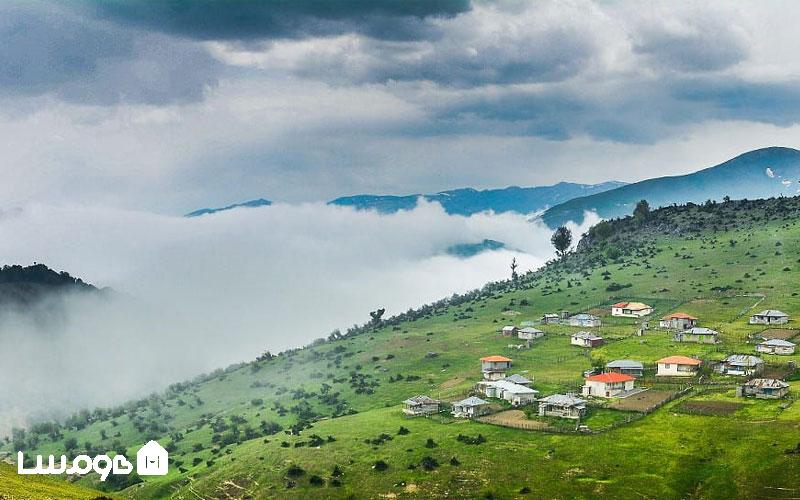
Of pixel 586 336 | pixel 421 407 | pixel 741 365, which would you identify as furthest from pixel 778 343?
pixel 421 407

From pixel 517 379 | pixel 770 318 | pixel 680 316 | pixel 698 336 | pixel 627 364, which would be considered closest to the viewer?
pixel 627 364

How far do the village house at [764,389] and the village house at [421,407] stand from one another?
4932cm

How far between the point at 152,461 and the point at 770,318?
12745cm

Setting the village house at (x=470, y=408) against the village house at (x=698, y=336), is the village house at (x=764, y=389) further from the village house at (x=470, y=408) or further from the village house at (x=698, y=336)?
the village house at (x=470, y=408)

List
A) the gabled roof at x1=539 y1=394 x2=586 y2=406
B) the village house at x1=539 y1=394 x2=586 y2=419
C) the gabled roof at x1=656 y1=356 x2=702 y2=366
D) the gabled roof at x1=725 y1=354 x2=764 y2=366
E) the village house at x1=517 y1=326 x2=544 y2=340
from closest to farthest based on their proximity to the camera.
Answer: the village house at x1=539 y1=394 x2=586 y2=419 → the gabled roof at x1=539 y1=394 x2=586 y2=406 → the gabled roof at x1=725 y1=354 x2=764 y2=366 → the gabled roof at x1=656 y1=356 x2=702 y2=366 → the village house at x1=517 y1=326 x2=544 y2=340

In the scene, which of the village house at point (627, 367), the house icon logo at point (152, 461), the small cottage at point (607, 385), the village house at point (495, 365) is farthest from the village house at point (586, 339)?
the house icon logo at point (152, 461)

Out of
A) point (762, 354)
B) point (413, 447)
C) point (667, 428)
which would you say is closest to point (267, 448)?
point (413, 447)

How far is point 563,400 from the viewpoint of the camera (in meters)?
133

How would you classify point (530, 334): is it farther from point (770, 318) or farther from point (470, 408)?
point (470, 408)

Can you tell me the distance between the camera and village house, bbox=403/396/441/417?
146 meters

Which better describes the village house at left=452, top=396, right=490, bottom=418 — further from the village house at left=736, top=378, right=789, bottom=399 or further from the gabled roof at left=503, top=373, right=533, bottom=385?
the village house at left=736, top=378, right=789, bottom=399

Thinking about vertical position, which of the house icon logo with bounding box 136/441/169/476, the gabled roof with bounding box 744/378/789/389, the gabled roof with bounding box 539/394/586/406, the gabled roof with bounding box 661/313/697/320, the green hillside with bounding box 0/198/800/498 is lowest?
the house icon logo with bounding box 136/441/169/476

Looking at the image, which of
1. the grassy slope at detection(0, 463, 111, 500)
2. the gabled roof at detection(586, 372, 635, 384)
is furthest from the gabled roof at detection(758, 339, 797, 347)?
the grassy slope at detection(0, 463, 111, 500)

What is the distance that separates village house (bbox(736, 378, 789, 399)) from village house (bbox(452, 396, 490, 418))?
40.0 meters
